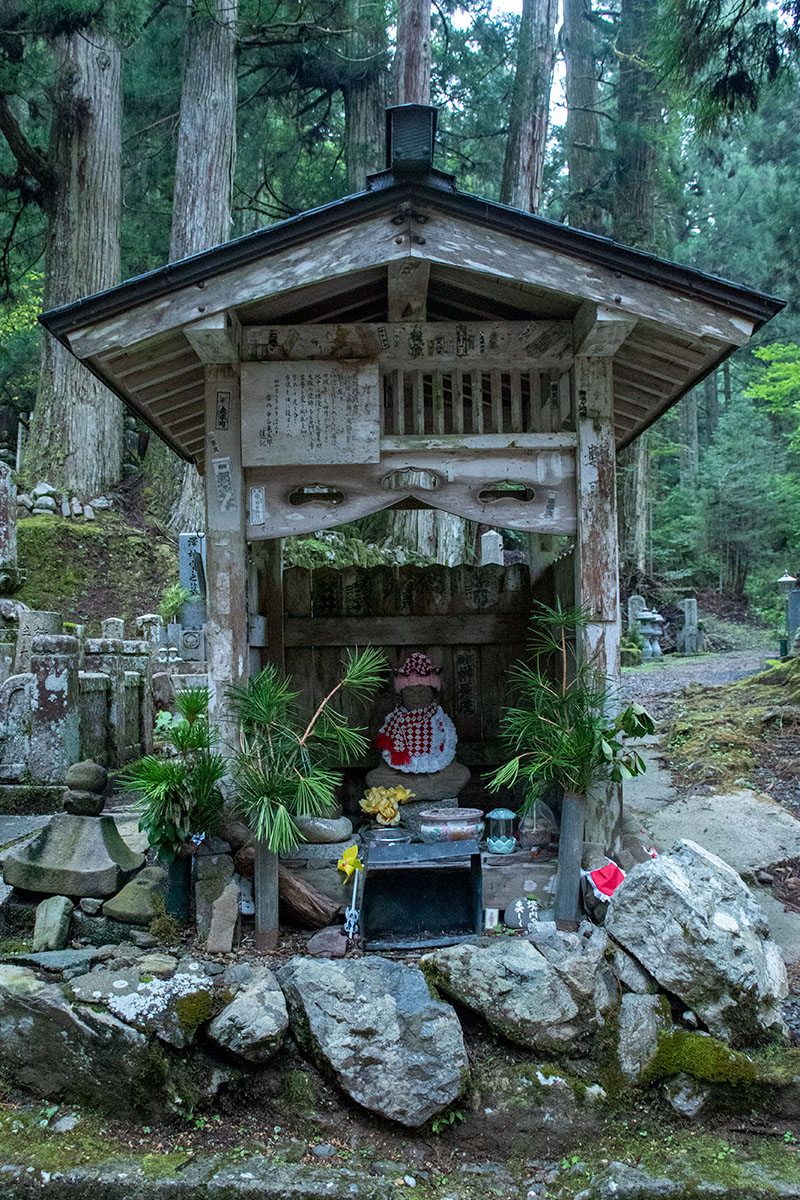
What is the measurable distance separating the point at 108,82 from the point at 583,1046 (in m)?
17.0

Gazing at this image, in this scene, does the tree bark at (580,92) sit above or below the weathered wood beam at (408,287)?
above

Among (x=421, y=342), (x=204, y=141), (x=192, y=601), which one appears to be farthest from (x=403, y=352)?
(x=204, y=141)

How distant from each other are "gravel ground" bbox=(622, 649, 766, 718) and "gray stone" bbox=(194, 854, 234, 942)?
7822mm

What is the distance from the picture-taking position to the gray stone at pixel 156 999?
11.7 feet

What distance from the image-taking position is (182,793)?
4.45m

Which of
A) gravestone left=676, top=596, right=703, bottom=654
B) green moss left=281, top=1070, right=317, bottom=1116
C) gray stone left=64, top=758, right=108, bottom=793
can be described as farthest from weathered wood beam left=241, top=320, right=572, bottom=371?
gravestone left=676, top=596, right=703, bottom=654

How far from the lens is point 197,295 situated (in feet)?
15.6

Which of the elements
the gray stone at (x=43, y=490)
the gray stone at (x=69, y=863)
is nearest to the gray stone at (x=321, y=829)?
the gray stone at (x=69, y=863)

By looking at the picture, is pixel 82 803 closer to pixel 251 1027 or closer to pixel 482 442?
pixel 251 1027

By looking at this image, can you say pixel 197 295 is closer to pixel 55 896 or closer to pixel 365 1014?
pixel 55 896

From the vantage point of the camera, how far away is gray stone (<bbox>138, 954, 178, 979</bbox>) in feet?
12.4

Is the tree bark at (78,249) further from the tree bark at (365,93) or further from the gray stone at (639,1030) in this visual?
the gray stone at (639,1030)

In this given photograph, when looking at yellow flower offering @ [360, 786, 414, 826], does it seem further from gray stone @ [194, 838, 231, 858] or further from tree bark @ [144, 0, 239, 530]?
tree bark @ [144, 0, 239, 530]

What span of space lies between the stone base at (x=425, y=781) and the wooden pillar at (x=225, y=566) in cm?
132
